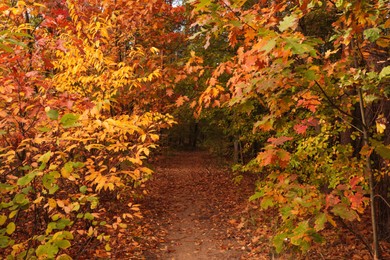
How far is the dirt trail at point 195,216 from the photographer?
23.0 ft

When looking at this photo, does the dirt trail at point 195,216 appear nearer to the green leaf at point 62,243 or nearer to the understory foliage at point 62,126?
the understory foliage at point 62,126

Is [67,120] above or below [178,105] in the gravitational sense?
below

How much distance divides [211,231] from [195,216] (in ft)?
4.81

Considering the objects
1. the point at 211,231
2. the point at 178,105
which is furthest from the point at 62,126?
the point at 211,231

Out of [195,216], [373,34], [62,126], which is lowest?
[195,216]

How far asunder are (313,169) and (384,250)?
5.99 ft

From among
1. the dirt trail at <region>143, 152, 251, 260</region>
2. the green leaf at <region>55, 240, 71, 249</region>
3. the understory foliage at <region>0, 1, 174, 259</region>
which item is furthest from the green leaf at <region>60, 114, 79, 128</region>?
the dirt trail at <region>143, 152, 251, 260</region>

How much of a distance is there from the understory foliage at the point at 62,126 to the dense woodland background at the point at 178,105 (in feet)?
0.11

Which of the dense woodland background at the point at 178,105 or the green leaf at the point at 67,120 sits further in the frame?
the dense woodland background at the point at 178,105

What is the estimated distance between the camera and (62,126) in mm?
2535

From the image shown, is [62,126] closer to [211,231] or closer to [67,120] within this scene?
[67,120]

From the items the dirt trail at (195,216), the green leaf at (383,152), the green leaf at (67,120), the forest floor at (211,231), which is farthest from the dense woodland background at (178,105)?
the dirt trail at (195,216)

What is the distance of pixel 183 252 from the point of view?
22.8 feet

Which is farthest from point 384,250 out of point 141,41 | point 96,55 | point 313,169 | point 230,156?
point 230,156
